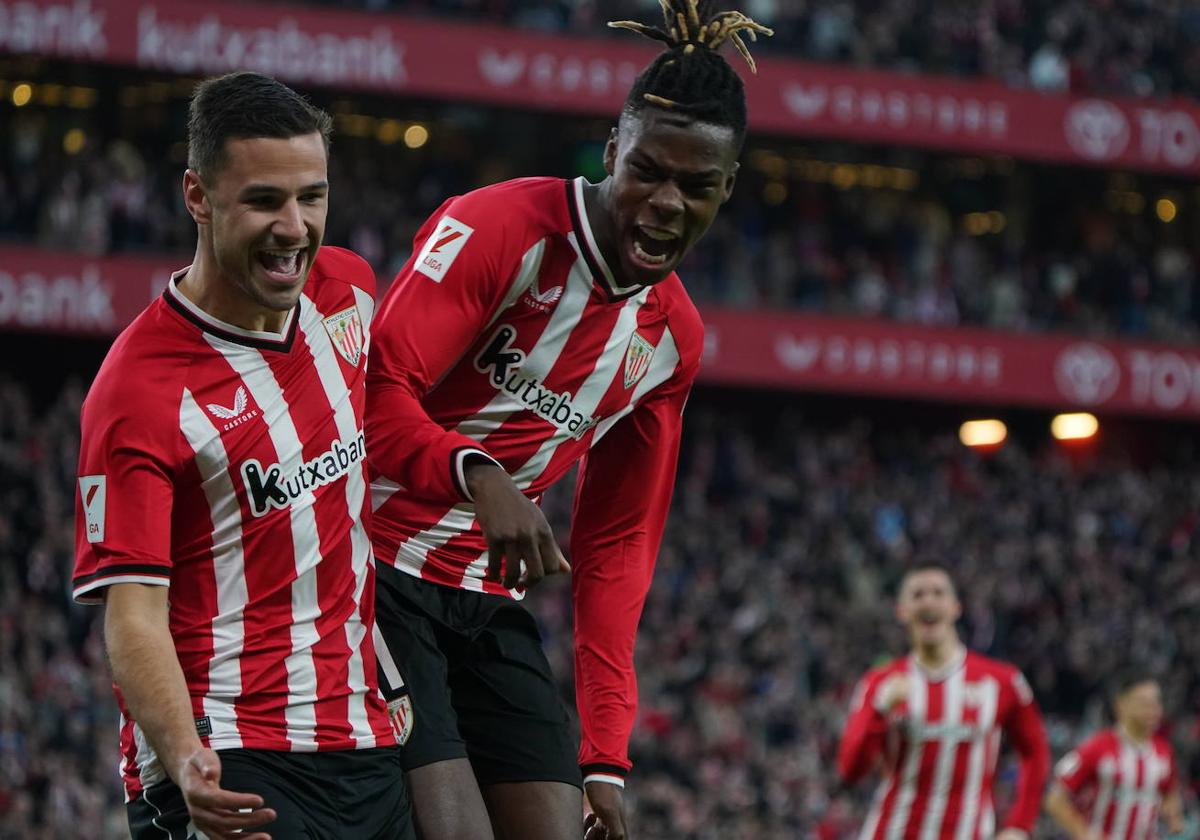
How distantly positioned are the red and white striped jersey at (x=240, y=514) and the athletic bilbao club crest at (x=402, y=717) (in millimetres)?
141

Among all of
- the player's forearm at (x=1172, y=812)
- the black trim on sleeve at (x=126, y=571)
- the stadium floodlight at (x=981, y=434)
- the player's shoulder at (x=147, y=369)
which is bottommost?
the player's forearm at (x=1172, y=812)

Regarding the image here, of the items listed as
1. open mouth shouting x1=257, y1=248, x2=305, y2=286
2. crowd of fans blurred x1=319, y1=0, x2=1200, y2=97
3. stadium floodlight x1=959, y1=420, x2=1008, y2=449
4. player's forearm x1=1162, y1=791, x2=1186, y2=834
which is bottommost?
player's forearm x1=1162, y1=791, x2=1186, y2=834

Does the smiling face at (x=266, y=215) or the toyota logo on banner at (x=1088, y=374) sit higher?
the toyota logo on banner at (x=1088, y=374)

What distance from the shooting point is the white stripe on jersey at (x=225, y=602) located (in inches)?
153

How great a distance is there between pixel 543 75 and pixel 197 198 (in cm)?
2034

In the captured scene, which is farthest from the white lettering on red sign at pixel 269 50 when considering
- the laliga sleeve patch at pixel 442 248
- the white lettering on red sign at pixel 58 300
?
the laliga sleeve patch at pixel 442 248

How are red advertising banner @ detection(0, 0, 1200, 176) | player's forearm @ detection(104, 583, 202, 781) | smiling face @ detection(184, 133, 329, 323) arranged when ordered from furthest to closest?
1. red advertising banner @ detection(0, 0, 1200, 176)
2. smiling face @ detection(184, 133, 329, 323)
3. player's forearm @ detection(104, 583, 202, 781)

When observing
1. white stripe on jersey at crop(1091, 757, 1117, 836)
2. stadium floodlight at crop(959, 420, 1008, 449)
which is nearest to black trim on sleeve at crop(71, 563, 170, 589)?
white stripe on jersey at crop(1091, 757, 1117, 836)

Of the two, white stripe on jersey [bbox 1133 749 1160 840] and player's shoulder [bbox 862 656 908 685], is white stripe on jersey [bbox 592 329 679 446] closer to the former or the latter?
player's shoulder [bbox 862 656 908 685]

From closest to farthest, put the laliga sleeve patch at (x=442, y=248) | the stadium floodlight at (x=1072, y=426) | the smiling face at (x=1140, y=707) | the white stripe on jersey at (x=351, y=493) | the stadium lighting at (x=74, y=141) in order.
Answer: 1. the white stripe on jersey at (x=351, y=493)
2. the laliga sleeve patch at (x=442, y=248)
3. the smiling face at (x=1140, y=707)
4. the stadium lighting at (x=74, y=141)
5. the stadium floodlight at (x=1072, y=426)

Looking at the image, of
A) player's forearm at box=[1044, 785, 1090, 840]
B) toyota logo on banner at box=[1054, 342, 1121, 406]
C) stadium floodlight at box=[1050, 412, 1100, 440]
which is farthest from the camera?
stadium floodlight at box=[1050, 412, 1100, 440]

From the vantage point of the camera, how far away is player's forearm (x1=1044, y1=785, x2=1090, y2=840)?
429 inches

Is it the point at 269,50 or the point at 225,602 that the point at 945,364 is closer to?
the point at 269,50

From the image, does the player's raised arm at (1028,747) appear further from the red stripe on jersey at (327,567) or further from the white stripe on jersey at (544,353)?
the red stripe on jersey at (327,567)
